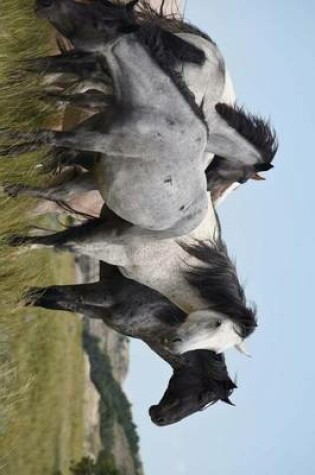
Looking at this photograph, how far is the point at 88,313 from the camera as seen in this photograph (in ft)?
12.2

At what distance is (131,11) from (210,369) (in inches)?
75.5

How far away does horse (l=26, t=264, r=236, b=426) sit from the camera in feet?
11.1

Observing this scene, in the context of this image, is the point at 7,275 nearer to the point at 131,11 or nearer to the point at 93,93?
the point at 93,93

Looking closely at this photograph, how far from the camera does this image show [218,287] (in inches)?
128

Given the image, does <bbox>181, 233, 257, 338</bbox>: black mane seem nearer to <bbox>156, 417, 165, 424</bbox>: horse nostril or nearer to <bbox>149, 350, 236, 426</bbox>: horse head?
<bbox>149, 350, 236, 426</bbox>: horse head

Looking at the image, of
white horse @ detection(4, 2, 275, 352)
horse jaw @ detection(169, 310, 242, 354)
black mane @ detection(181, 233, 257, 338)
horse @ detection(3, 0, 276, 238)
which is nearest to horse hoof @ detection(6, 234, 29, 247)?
white horse @ detection(4, 2, 275, 352)

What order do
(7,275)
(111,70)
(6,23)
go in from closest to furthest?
(111,70) < (6,23) < (7,275)

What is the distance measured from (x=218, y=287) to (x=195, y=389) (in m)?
0.60

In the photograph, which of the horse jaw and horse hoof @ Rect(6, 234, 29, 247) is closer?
the horse jaw

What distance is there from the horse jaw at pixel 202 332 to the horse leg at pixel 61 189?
826mm

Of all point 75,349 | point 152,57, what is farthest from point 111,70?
point 75,349

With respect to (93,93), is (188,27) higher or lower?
higher

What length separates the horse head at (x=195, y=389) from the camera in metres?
3.36

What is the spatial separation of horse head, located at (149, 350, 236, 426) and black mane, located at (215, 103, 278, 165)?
3.60 ft
